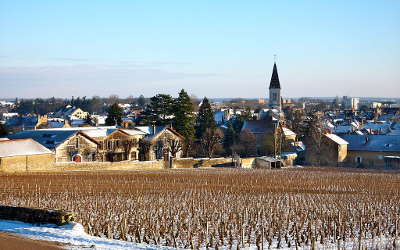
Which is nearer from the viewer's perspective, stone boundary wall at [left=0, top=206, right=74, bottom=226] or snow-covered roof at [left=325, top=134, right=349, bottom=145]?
stone boundary wall at [left=0, top=206, right=74, bottom=226]

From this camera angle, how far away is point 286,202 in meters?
31.1

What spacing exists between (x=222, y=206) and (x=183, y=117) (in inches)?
1759

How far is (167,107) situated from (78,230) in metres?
54.0

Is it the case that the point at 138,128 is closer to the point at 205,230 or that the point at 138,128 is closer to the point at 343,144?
the point at 343,144

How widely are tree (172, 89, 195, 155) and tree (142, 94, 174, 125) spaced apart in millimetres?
1079

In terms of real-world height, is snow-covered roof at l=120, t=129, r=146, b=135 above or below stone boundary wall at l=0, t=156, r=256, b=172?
above

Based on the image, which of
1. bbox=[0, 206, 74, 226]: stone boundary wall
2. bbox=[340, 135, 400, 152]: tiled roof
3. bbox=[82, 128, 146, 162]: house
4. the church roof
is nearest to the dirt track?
bbox=[0, 206, 74, 226]: stone boundary wall

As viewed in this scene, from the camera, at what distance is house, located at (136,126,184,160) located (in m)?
66.6

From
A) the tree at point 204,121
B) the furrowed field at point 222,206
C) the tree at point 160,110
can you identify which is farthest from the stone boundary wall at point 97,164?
the tree at point 204,121

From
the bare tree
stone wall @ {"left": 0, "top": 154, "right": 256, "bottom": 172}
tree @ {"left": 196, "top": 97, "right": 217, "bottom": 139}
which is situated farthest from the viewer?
tree @ {"left": 196, "top": 97, "right": 217, "bottom": 139}

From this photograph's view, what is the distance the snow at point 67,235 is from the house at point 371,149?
53232 millimetres

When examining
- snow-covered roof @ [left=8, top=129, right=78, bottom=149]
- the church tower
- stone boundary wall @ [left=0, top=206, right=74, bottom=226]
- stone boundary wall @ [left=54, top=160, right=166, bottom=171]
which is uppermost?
the church tower

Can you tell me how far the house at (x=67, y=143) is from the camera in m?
56.5

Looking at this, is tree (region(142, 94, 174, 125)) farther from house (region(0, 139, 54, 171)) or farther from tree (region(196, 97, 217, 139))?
house (region(0, 139, 54, 171))
